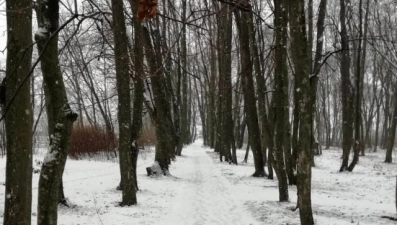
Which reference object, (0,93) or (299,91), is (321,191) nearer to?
Answer: (299,91)

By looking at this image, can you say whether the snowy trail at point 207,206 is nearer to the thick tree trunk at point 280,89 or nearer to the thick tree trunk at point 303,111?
the thick tree trunk at point 280,89

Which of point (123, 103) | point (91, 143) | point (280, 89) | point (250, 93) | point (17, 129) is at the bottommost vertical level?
point (91, 143)

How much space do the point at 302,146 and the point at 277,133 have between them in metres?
3.68

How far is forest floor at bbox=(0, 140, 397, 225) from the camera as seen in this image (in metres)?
7.96

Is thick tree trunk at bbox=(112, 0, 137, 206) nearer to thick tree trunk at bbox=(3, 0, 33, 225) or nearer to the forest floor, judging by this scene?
the forest floor

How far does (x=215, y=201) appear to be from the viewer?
10133mm

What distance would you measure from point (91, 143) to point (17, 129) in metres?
19.4

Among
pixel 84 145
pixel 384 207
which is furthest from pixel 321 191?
pixel 84 145

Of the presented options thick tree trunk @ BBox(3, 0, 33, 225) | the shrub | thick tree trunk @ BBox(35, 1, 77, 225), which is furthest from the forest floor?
the shrub

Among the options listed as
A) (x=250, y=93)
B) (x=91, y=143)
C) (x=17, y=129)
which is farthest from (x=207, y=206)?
(x=91, y=143)

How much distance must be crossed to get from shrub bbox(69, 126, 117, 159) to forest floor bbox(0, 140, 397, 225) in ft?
23.3

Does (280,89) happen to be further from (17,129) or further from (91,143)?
(91,143)

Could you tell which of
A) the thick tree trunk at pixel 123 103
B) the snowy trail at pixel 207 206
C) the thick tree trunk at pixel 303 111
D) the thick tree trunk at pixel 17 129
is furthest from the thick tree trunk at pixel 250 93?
the thick tree trunk at pixel 17 129

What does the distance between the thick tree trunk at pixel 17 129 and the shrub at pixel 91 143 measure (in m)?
18.3
